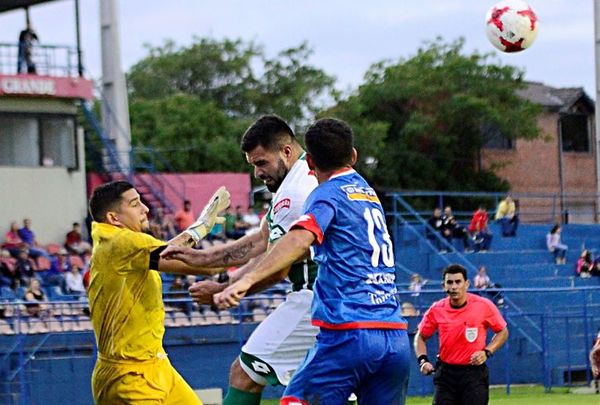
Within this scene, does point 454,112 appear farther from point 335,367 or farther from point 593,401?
Result: point 335,367

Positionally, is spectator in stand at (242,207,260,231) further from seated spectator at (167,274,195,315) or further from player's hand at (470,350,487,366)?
player's hand at (470,350,487,366)

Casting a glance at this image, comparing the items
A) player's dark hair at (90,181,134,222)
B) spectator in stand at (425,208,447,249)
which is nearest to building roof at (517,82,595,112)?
spectator in stand at (425,208,447,249)

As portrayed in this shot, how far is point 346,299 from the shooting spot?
7633 millimetres

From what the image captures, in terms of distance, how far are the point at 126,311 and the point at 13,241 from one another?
18879mm

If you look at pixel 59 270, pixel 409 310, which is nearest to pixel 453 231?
pixel 409 310

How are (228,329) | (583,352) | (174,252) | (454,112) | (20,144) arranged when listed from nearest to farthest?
(174,252)
(228,329)
(583,352)
(20,144)
(454,112)

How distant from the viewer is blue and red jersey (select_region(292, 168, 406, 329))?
25.0ft

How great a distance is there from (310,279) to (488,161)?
156 feet

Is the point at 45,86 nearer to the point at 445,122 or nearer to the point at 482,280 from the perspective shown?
the point at 482,280

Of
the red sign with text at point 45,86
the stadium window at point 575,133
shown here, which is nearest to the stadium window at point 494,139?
the stadium window at point 575,133

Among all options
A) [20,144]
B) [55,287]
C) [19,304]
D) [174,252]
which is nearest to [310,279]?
[174,252]

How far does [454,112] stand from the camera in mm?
54062

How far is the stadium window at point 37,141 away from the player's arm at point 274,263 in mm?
25557

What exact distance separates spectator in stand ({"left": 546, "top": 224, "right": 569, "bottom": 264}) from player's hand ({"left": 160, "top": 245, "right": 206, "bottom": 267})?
2583 centimetres
